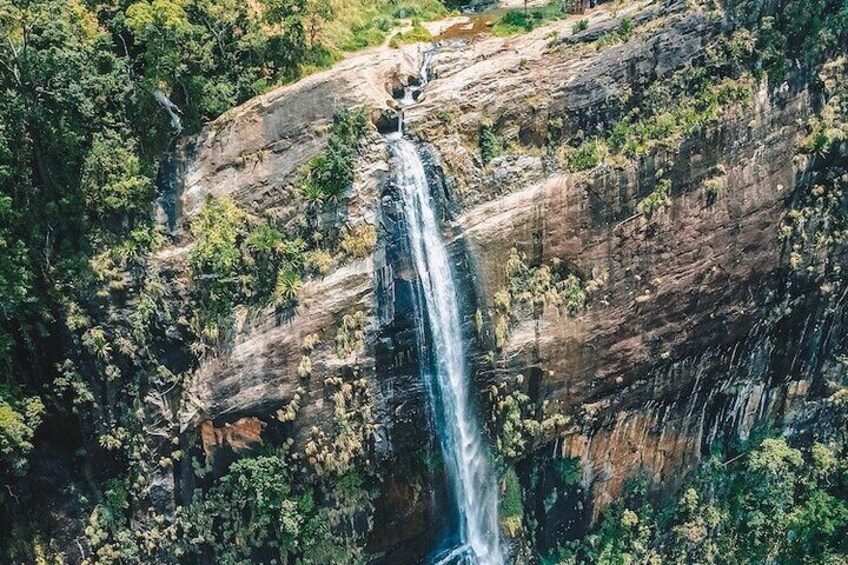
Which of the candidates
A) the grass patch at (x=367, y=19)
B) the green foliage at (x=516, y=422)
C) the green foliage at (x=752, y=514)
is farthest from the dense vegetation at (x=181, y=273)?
the green foliage at (x=752, y=514)

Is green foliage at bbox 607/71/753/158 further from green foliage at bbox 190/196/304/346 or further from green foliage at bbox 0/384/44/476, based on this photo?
green foliage at bbox 0/384/44/476

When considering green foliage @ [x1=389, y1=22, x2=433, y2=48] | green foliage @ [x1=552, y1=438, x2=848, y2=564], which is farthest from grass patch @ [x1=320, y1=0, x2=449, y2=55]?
green foliage @ [x1=552, y1=438, x2=848, y2=564]

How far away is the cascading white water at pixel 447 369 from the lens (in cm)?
1667

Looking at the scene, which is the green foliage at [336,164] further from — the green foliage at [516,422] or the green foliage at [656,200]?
the green foliage at [656,200]

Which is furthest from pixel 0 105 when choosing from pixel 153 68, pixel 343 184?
pixel 343 184

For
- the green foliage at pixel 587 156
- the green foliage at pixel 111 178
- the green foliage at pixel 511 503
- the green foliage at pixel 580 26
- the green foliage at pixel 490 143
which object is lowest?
the green foliage at pixel 511 503

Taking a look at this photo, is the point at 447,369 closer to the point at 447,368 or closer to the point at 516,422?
the point at 447,368

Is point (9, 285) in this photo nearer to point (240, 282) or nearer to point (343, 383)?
point (240, 282)

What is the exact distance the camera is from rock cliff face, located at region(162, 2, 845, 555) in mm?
16562

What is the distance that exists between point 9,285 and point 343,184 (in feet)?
25.1

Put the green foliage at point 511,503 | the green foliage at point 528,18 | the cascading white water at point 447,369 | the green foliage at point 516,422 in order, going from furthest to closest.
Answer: the green foliage at point 528,18, the green foliage at point 511,503, the green foliage at point 516,422, the cascading white water at point 447,369

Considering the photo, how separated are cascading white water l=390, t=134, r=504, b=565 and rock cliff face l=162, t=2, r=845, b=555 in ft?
1.21

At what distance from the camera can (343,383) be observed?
16.5 meters

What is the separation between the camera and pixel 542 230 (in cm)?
1666
